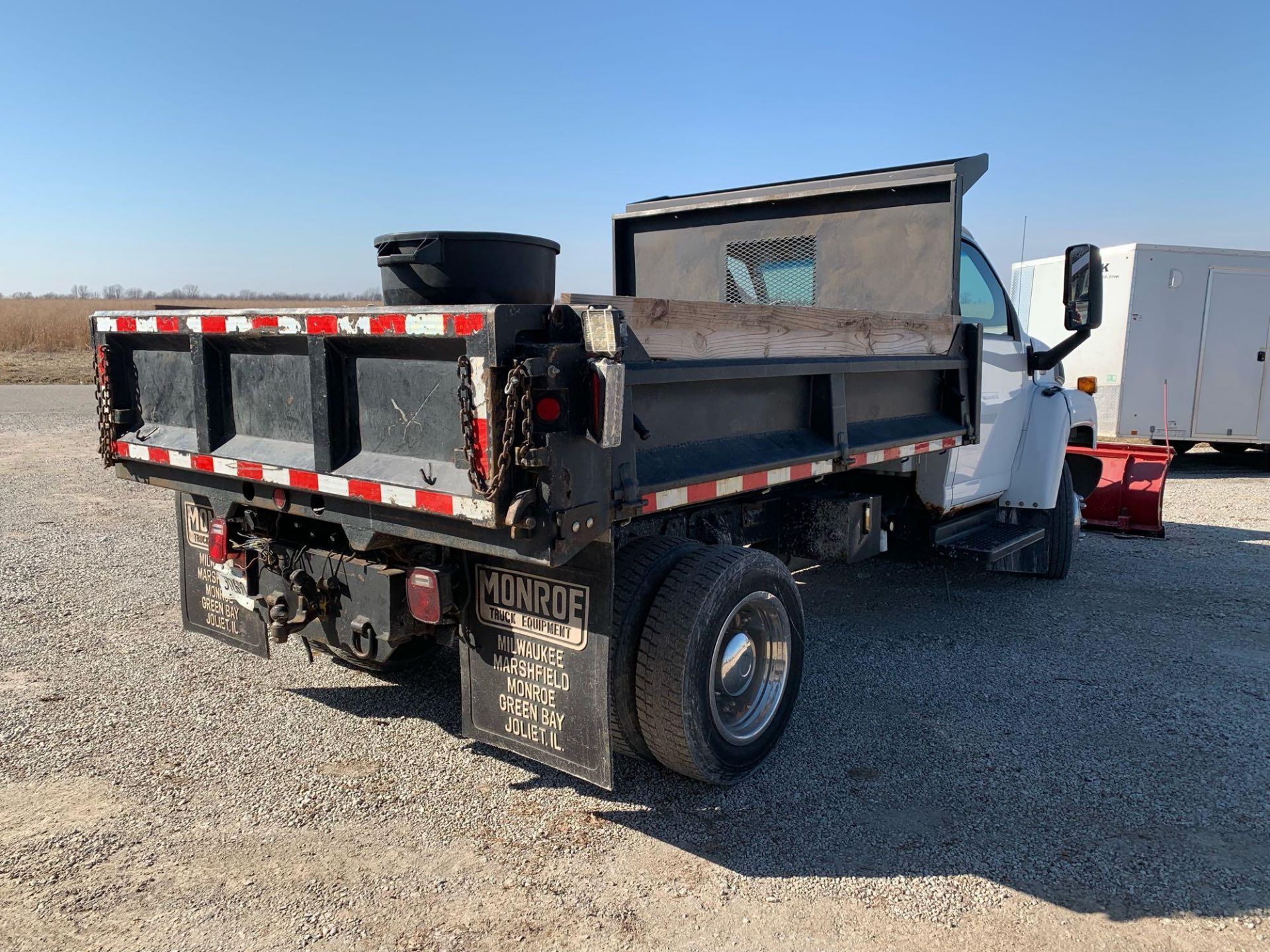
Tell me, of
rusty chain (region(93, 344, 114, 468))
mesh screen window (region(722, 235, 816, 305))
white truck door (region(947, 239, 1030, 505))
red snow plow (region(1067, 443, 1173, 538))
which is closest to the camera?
rusty chain (region(93, 344, 114, 468))

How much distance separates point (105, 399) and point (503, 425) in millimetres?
2408

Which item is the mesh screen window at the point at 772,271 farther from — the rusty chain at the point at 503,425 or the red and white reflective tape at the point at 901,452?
the rusty chain at the point at 503,425

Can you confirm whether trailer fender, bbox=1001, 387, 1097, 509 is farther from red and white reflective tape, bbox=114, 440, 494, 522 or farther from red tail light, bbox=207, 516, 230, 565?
red tail light, bbox=207, 516, 230, 565

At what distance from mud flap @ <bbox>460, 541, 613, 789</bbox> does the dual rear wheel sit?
189 millimetres

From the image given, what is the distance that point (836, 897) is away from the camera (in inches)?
116

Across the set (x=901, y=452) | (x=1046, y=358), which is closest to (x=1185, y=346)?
(x=1046, y=358)

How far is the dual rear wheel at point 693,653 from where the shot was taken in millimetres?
3223

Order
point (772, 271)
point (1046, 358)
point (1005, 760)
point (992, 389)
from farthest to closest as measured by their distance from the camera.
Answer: point (1046, 358) → point (772, 271) → point (992, 389) → point (1005, 760)

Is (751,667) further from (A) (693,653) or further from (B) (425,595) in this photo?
(B) (425,595)

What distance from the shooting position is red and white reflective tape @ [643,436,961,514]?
307 centimetres

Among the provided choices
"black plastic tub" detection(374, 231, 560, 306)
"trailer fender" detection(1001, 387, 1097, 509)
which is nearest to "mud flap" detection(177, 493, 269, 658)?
"black plastic tub" detection(374, 231, 560, 306)

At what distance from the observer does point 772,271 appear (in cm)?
561

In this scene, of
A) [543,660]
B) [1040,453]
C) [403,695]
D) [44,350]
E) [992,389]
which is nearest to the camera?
[543,660]

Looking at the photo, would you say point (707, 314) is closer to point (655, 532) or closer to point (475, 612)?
point (655, 532)
